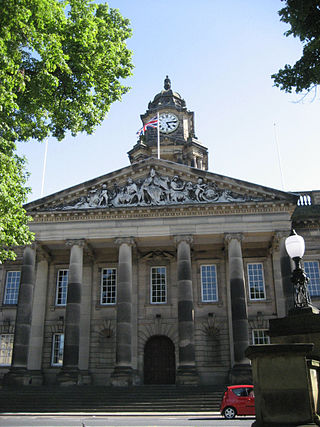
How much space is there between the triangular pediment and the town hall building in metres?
0.08

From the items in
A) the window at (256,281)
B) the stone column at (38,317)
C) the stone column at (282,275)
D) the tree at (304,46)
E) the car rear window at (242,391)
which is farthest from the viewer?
the window at (256,281)

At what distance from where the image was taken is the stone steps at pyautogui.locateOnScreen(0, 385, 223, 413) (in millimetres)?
23547

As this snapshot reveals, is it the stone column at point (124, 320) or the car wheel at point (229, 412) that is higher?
the stone column at point (124, 320)

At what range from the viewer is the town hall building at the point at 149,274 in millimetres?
30250

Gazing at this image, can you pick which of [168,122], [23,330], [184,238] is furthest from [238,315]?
[168,122]

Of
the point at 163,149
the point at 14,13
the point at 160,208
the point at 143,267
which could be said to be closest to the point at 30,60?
the point at 14,13

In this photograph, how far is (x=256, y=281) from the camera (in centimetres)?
3412

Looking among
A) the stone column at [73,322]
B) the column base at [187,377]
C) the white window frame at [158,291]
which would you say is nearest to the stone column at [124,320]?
the stone column at [73,322]

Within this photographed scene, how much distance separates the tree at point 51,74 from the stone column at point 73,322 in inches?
540

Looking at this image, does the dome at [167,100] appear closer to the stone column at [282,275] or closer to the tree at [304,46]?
the stone column at [282,275]

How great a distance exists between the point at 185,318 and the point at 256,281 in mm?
7749

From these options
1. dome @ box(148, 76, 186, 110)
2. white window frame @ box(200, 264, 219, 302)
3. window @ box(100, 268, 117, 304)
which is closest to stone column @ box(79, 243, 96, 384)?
window @ box(100, 268, 117, 304)

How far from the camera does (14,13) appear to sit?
1230 cm

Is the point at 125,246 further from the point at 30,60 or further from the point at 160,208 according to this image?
the point at 30,60
